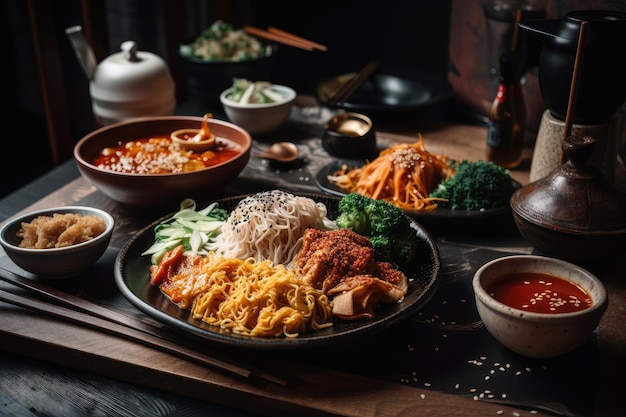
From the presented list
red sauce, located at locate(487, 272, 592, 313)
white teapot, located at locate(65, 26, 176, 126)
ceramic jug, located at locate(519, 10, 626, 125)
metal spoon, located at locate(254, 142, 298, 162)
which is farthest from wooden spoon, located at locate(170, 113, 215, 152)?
red sauce, located at locate(487, 272, 592, 313)

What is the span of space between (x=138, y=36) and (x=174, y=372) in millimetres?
3397

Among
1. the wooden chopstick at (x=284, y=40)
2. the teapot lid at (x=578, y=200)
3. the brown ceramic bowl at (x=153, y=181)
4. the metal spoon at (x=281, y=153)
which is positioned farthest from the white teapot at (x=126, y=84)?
the teapot lid at (x=578, y=200)

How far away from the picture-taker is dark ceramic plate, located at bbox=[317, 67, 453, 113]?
3.82 meters

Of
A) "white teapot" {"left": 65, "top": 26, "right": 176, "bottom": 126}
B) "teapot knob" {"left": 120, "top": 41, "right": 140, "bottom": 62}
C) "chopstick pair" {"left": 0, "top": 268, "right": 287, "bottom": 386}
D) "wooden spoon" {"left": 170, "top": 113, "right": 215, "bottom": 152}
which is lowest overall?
"chopstick pair" {"left": 0, "top": 268, "right": 287, "bottom": 386}

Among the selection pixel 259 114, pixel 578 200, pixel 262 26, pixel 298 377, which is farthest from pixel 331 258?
pixel 262 26

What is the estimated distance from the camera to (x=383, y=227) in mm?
2203

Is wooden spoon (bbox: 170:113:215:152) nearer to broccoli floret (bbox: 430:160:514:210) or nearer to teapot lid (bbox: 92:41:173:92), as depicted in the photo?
teapot lid (bbox: 92:41:173:92)

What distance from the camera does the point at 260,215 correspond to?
224 centimetres

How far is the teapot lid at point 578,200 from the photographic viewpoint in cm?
204

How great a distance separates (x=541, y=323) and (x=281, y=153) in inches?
70.8

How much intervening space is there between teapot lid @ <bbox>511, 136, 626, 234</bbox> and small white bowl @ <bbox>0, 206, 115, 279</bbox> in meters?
1.44

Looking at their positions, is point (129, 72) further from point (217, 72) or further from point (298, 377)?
point (298, 377)

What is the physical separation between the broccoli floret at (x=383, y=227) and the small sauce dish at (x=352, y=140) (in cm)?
87

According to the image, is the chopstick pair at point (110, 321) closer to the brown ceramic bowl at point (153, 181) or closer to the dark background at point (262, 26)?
the brown ceramic bowl at point (153, 181)
